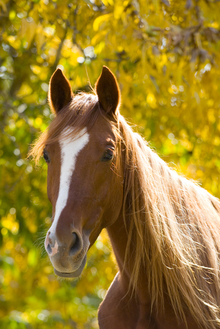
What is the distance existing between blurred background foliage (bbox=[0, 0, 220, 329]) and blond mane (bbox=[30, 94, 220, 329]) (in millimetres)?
626

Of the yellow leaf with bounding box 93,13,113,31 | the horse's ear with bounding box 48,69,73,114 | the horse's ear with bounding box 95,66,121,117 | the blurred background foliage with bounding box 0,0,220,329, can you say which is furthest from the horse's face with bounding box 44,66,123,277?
the yellow leaf with bounding box 93,13,113,31

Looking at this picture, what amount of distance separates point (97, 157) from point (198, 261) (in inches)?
28.4

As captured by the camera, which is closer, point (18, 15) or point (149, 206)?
point (149, 206)

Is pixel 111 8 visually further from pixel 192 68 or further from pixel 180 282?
pixel 180 282

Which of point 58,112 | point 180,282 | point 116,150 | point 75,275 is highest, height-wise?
point 58,112

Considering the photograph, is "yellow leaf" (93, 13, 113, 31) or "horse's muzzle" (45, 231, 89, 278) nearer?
"horse's muzzle" (45, 231, 89, 278)

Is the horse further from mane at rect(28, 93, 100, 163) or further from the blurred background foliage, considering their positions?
the blurred background foliage

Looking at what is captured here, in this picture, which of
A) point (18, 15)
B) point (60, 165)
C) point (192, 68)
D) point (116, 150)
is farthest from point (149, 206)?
point (18, 15)

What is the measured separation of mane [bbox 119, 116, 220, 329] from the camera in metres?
1.66

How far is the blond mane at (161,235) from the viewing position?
1.66 m

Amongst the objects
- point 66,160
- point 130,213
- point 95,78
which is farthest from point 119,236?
point 95,78

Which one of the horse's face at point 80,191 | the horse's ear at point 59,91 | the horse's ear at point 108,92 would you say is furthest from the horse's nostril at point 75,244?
→ the horse's ear at point 59,91

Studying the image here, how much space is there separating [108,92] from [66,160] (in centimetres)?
46

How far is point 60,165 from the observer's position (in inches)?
60.9
